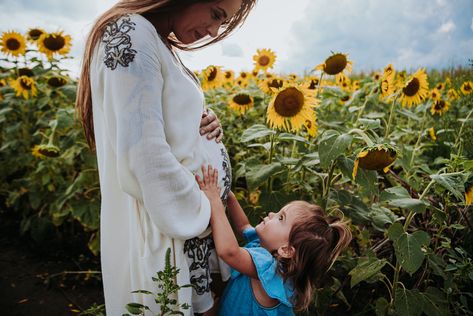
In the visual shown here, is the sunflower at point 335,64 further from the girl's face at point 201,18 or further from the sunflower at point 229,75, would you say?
the sunflower at point 229,75

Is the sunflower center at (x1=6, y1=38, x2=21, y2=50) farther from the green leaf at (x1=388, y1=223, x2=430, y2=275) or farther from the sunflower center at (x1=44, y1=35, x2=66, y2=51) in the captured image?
the green leaf at (x1=388, y1=223, x2=430, y2=275)

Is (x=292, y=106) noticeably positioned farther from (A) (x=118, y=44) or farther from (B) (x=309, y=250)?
(A) (x=118, y=44)

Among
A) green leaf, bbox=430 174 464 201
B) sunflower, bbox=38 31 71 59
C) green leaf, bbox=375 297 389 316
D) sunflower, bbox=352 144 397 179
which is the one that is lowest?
green leaf, bbox=375 297 389 316

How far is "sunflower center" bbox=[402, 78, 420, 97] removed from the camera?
223 centimetres

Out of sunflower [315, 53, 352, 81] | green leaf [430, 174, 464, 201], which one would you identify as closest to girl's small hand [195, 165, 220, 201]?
green leaf [430, 174, 464, 201]

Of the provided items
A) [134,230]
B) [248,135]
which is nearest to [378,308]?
[248,135]

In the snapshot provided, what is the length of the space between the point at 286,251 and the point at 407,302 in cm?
56

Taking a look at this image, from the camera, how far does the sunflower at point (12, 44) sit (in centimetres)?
294

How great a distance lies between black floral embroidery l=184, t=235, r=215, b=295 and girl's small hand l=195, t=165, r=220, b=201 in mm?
143

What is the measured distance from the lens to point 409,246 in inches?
51.2

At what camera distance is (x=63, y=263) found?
91.0 inches

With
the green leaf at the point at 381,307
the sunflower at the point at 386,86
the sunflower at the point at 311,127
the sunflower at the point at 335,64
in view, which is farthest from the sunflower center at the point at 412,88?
the green leaf at the point at 381,307

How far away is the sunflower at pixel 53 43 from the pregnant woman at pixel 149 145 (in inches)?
74.5

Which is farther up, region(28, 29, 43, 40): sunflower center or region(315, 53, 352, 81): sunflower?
region(28, 29, 43, 40): sunflower center
